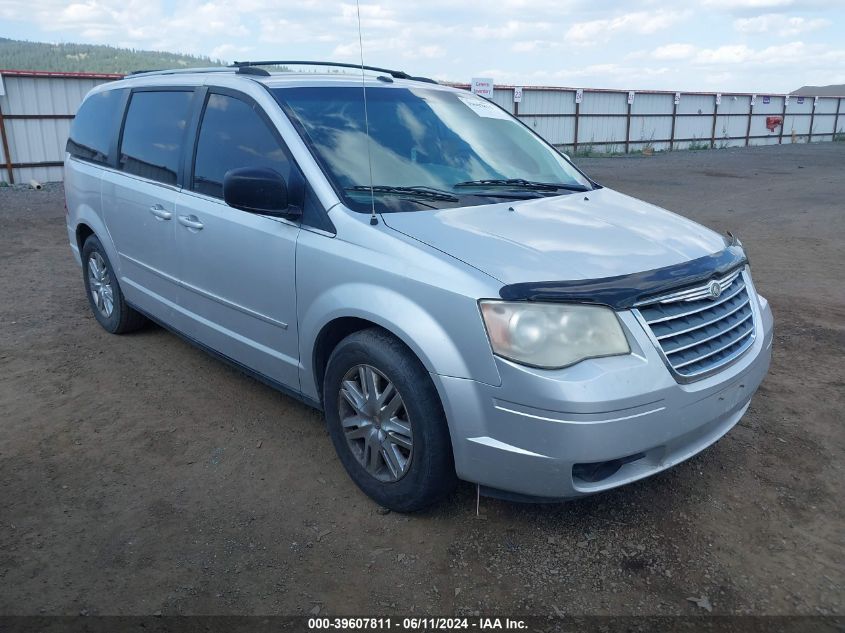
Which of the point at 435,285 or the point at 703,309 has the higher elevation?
the point at 435,285

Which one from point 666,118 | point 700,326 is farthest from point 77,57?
point 700,326

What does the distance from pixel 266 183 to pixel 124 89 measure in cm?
267

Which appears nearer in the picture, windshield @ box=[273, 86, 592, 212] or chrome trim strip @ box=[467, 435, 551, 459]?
chrome trim strip @ box=[467, 435, 551, 459]

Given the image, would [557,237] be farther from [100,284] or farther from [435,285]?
[100,284]

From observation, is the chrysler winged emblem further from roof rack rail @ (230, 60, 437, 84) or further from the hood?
roof rack rail @ (230, 60, 437, 84)

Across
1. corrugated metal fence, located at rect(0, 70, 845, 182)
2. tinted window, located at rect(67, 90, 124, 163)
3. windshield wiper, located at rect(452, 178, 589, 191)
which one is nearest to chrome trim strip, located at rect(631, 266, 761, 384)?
windshield wiper, located at rect(452, 178, 589, 191)

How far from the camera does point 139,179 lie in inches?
182

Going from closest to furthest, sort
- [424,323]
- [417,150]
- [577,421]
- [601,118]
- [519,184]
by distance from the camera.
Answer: [577,421], [424,323], [417,150], [519,184], [601,118]

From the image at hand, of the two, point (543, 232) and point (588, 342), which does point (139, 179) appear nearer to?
point (543, 232)

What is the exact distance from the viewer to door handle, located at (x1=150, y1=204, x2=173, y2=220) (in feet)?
13.8

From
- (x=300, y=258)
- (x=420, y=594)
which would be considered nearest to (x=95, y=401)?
(x=300, y=258)

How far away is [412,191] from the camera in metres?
3.37

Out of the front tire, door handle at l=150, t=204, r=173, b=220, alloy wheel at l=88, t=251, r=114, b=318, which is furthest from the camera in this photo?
alloy wheel at l=88, t=251, r=114, b=318

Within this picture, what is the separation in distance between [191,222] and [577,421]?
252cm
